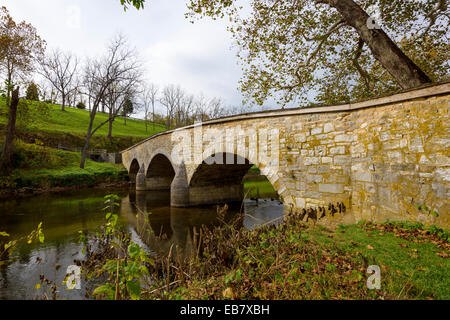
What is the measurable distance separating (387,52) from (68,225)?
36.2 feet

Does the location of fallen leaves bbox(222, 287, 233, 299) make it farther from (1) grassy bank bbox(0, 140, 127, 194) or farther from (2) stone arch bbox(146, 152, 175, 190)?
(1) grassy bank bbox(0, 140, 127, 194)

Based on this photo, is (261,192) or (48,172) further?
(48,172)

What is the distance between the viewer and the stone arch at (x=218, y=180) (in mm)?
9578

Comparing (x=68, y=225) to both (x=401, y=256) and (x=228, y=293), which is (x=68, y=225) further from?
(x=401, y=256)

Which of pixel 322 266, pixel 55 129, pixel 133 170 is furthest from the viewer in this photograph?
pixel 55 129

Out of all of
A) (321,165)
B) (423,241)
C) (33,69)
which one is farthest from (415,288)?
(33,69)

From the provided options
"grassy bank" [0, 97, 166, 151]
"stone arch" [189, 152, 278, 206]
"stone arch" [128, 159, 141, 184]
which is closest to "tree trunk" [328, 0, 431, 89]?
"stone arch" [189, 152, 278, 206]

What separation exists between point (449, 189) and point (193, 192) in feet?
29.4

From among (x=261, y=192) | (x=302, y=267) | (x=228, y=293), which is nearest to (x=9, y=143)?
(x=261, y=192)

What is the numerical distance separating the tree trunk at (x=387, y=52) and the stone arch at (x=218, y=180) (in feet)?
17.5

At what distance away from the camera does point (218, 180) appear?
11.4 metres

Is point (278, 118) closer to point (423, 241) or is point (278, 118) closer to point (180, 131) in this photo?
point (423, 241)

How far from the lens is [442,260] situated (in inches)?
106

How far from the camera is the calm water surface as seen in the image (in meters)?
4.22
